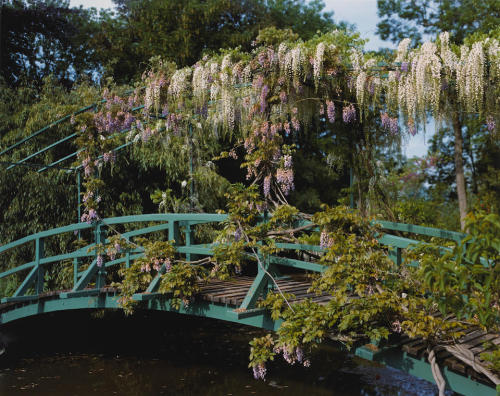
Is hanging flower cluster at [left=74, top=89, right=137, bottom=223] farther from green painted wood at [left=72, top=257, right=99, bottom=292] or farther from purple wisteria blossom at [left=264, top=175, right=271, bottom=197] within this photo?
purple wisteria blossom at [left=264, top=175, right=271, bottom=197]

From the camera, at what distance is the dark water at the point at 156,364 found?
5750mm

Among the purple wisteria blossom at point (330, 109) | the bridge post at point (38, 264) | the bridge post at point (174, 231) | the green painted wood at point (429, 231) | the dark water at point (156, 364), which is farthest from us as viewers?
the bridge post at point (38, 264)

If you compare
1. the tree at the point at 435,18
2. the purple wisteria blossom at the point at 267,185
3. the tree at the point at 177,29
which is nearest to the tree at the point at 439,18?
the tree at the point at 435,18

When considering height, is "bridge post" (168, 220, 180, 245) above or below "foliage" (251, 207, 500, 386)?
above

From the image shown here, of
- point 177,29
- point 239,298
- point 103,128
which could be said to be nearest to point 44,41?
point 177,29

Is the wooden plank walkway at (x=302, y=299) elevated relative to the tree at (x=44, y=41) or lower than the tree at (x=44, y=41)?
lower

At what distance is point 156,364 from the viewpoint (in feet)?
23.0

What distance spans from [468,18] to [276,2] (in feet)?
14.1

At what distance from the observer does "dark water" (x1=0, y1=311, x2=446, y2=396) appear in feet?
18.9

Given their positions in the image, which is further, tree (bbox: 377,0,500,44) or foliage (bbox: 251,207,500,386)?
tree (bbox: 377,0,500,44)

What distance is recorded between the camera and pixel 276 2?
39.8ft

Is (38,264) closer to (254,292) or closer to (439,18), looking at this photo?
(254,292)

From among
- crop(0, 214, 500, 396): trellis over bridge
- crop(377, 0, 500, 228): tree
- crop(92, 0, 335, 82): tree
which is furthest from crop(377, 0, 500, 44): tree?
crop(0, 214, 500, 396): trellis over bridge

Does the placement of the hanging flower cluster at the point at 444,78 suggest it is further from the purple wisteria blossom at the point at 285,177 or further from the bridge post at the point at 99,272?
the bridge post at the point at 99,272
